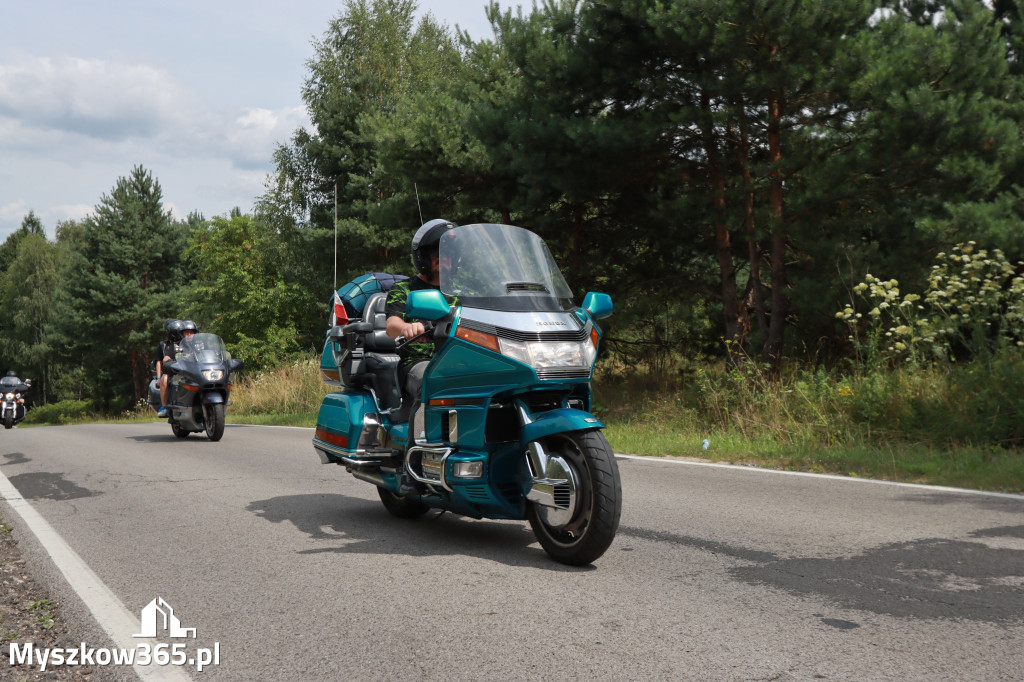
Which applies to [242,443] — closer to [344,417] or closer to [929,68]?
[344,417]

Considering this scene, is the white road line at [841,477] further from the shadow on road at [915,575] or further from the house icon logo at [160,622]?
the house icon logo at [160,622]

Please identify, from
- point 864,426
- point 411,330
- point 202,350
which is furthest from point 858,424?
point 202,350

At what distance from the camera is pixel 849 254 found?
12648 millimetres

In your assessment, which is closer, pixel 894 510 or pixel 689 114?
pixel 894 510

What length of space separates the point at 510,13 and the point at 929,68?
740 centimetres

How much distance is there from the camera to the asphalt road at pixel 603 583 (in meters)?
3.46

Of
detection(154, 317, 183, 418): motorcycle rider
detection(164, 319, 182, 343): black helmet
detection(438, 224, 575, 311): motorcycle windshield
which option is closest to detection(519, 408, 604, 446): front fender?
detection(438, 224, 575, 311): motorcycle windshield

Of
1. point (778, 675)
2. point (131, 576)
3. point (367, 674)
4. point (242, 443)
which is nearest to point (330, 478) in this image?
point (131, 576)

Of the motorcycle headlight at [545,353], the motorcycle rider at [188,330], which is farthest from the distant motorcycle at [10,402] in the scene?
the motorcycle headlight at [545,353]

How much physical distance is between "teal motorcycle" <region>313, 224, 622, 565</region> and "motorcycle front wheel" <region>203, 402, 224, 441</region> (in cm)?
901

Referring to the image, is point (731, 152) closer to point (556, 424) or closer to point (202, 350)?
point (202, 350)

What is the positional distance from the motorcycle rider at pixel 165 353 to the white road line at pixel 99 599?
8062 mm

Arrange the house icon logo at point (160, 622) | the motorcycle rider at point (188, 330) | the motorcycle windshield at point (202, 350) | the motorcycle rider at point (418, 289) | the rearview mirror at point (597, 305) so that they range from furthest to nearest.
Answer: the motorcycle rider at point (188, 330) → the motorcycle windshield at point (202, 350) → the motorcycle rider at point (418, 289) → the rearview mirror at point (597, 305) → the house icon logo at point (160, 622)

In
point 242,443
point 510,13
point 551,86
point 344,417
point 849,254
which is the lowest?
point 242,443
